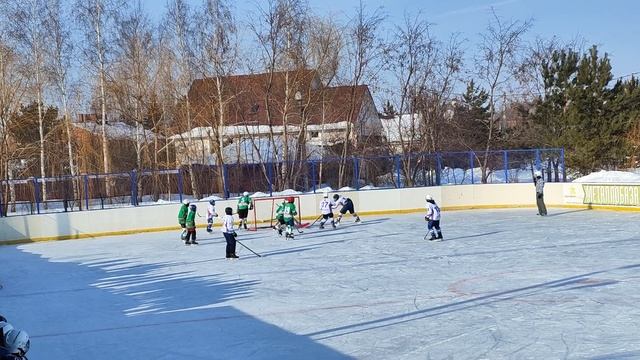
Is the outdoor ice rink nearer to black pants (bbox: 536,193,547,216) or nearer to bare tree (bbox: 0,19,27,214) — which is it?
black pants (bbox: 536,193,547,216)

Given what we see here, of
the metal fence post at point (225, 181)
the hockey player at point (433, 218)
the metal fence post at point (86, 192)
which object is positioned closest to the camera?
the hockey player at point (433, 218)

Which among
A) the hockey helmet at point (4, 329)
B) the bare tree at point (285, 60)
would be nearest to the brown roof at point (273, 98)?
Answer: the bare tree at point (285, 60)

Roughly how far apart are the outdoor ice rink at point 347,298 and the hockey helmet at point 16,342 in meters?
2.34

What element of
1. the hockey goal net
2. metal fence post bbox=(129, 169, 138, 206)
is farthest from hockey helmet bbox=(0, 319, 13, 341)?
metal fence post bbox=(129, 169, 138, 206)

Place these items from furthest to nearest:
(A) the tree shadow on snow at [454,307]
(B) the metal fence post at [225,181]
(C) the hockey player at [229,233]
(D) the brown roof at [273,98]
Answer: (D) the brown roof at [273,98], (B) the metal fence post at [225,181], (C) the hockey player at [229,233], (A) the tree shadow on snow at [454,307]

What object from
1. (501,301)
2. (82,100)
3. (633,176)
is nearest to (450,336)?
(501,301)

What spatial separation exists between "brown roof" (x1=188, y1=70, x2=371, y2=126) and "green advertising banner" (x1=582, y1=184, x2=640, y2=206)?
11.7 meters

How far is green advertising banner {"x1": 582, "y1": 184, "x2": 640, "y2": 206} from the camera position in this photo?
728 inches

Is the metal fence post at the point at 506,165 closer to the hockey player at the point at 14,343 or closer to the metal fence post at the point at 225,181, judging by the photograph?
the metal fence post at the point at 225,181

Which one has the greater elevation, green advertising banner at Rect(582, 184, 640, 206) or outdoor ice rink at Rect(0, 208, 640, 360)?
green advertising banner at Rect(582, 184, 640, 206)

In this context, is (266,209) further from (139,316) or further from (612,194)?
(139,316)

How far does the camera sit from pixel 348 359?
5770mm

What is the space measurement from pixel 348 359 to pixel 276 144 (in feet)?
75.4

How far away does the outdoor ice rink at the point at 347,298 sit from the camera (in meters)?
6.23
